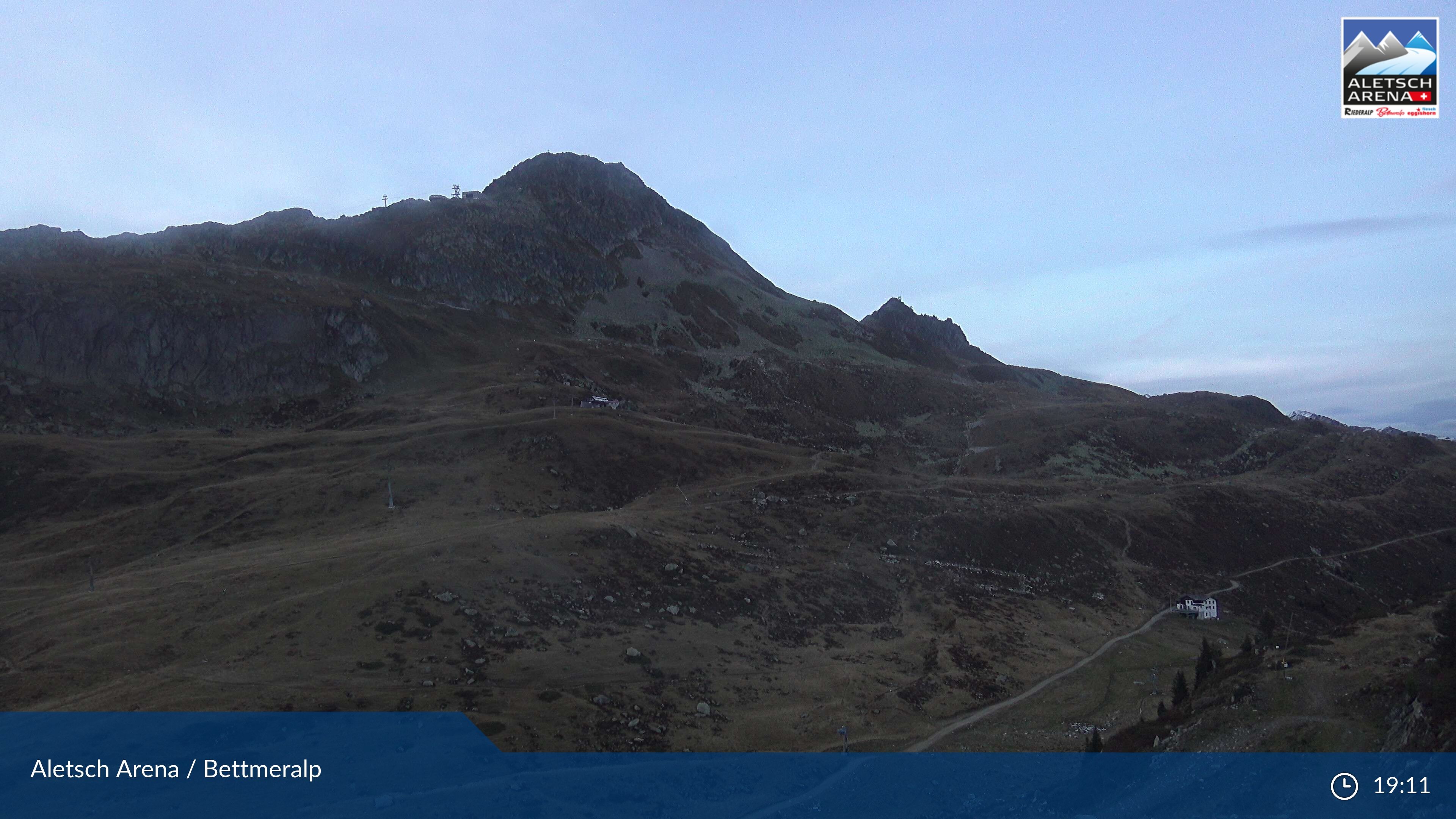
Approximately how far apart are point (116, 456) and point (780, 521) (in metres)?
62.9

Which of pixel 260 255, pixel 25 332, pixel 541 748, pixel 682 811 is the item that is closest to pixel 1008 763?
pixel 682 811

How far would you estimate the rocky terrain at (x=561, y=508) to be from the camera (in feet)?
132

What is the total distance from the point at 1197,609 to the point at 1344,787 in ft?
142

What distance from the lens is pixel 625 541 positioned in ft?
187

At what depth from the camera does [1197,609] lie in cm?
6681

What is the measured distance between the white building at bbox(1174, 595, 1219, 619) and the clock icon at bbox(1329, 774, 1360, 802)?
1671 inches
